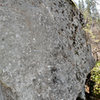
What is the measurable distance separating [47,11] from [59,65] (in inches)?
46.0

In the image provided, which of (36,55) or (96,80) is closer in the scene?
(36,55)

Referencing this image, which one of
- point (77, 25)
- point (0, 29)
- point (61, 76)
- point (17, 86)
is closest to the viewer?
point (17, 86)

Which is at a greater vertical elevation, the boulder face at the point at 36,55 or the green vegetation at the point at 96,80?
the boulder face at the point at 36,55

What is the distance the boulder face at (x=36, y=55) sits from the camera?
196 centimetres

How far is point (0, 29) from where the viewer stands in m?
2.06

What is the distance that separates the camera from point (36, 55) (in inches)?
83.7

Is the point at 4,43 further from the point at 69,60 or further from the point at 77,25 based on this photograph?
the point at 77,25

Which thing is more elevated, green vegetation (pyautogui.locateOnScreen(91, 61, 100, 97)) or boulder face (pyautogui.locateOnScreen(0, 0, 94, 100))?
boulder face (pyautogui.locateOnScreen(0, 0, 94, 100))

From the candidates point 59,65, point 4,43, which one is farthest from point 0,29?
point 59,65

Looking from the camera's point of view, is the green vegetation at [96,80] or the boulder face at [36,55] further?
the green vegetation at [96,80]

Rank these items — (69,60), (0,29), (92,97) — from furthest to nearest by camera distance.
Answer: (92,97) < (69,60) < (0,29)

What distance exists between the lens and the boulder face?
196 cm

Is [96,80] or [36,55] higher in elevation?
[36,55]

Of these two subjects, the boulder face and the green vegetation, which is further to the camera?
the green vegetation
